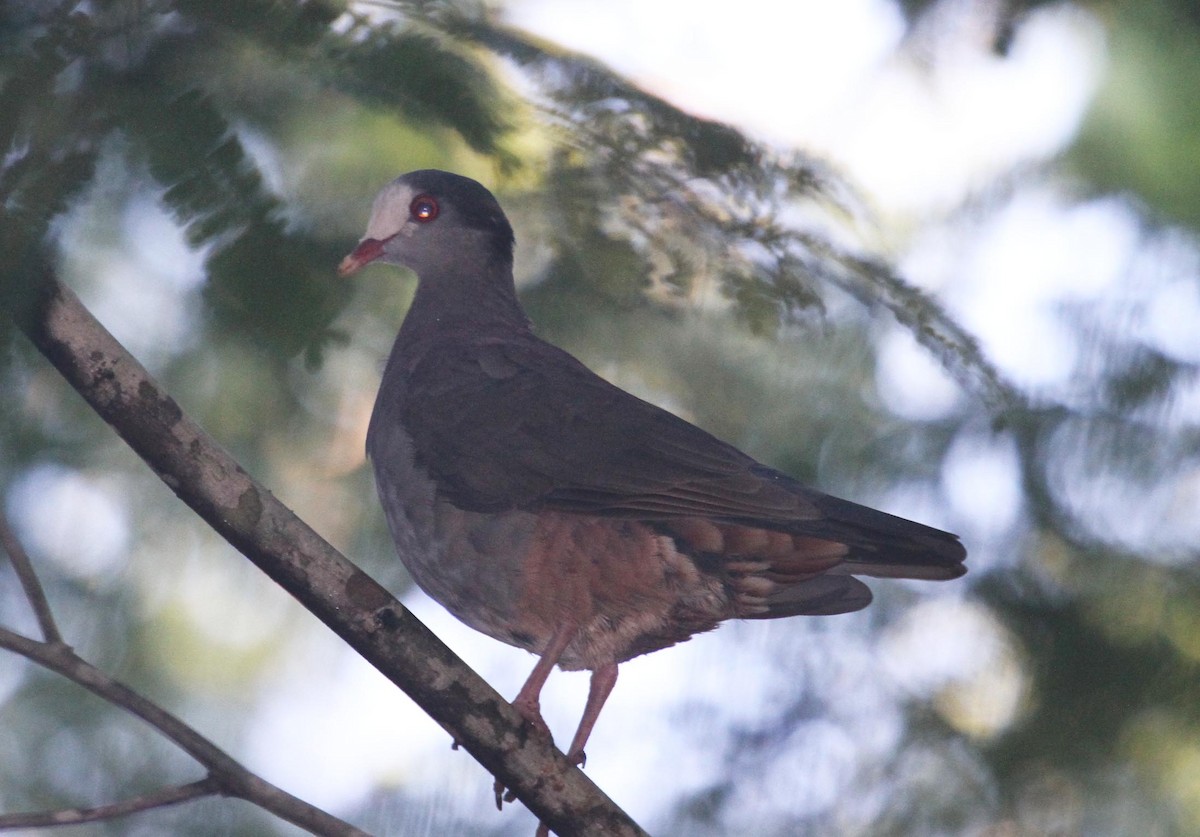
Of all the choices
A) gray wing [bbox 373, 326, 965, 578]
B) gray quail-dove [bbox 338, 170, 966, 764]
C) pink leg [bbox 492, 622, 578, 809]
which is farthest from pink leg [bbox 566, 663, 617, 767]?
gray wing [bbox 373, 326, 965, 578]

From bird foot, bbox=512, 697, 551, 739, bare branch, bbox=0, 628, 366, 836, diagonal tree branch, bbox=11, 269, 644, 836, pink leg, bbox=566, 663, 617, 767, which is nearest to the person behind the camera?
diagonal tree branch, bbox=11, 269, 644, 836

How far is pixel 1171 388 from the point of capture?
11.4ft

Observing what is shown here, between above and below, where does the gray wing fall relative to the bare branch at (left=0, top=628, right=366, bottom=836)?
above

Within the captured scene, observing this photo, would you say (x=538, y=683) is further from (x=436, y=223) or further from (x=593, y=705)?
(x=436, y=223)

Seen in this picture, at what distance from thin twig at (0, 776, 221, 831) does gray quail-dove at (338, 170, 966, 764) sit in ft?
2.04

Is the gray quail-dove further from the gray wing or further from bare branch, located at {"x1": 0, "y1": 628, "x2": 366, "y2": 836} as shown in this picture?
bare branch, located at {"x1": 0, "y1": 628, "x2": 366, "y2": 836}

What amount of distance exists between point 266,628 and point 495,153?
2.86 m

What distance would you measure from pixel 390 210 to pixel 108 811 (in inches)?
62.8

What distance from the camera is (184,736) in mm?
2113

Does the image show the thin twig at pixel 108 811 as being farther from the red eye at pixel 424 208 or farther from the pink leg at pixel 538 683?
the red eye at pixel 424 208

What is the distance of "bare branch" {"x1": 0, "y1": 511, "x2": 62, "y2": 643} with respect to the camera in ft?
7.00

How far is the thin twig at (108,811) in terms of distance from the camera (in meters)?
1.98

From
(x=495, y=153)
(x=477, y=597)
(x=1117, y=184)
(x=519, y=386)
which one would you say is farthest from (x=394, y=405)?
(x=1117, y=184)

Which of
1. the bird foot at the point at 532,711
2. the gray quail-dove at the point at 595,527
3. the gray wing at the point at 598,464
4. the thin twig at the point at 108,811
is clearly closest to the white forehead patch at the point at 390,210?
the gray quail-dove at the point at 595,527
